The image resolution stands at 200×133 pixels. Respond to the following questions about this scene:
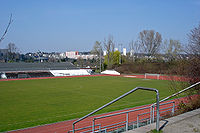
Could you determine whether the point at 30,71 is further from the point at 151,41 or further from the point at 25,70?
the point at 151,41

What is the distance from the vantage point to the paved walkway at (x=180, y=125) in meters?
5.75

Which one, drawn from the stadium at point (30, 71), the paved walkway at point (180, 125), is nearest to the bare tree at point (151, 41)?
the stadium at point (30, 71)

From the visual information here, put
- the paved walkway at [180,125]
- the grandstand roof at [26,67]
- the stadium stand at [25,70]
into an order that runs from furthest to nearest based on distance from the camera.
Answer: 1. the grandstand roof at [26,67]
2. the stadium stand at [25,70]
3. the paved walkway at [180,125]

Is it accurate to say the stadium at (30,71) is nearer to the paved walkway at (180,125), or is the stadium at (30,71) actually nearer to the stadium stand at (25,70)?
the stadium stand at (25,70)

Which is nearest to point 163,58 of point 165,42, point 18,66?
point 165,42

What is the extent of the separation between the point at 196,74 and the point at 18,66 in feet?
177

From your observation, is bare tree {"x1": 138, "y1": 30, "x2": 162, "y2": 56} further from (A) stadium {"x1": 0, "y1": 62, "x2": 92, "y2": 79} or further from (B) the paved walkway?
(B) the paved walkway

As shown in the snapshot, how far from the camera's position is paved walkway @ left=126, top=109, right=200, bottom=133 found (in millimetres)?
5749

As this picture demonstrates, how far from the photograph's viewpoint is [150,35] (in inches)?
3120

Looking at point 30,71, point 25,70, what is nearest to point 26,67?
point 25,70

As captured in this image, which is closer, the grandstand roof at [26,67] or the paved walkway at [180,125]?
the paved walkway at [180,125]

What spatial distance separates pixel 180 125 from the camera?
6.23 meters

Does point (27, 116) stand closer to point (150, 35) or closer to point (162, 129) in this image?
point (162, 129)

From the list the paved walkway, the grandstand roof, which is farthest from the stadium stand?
the paved walkway
